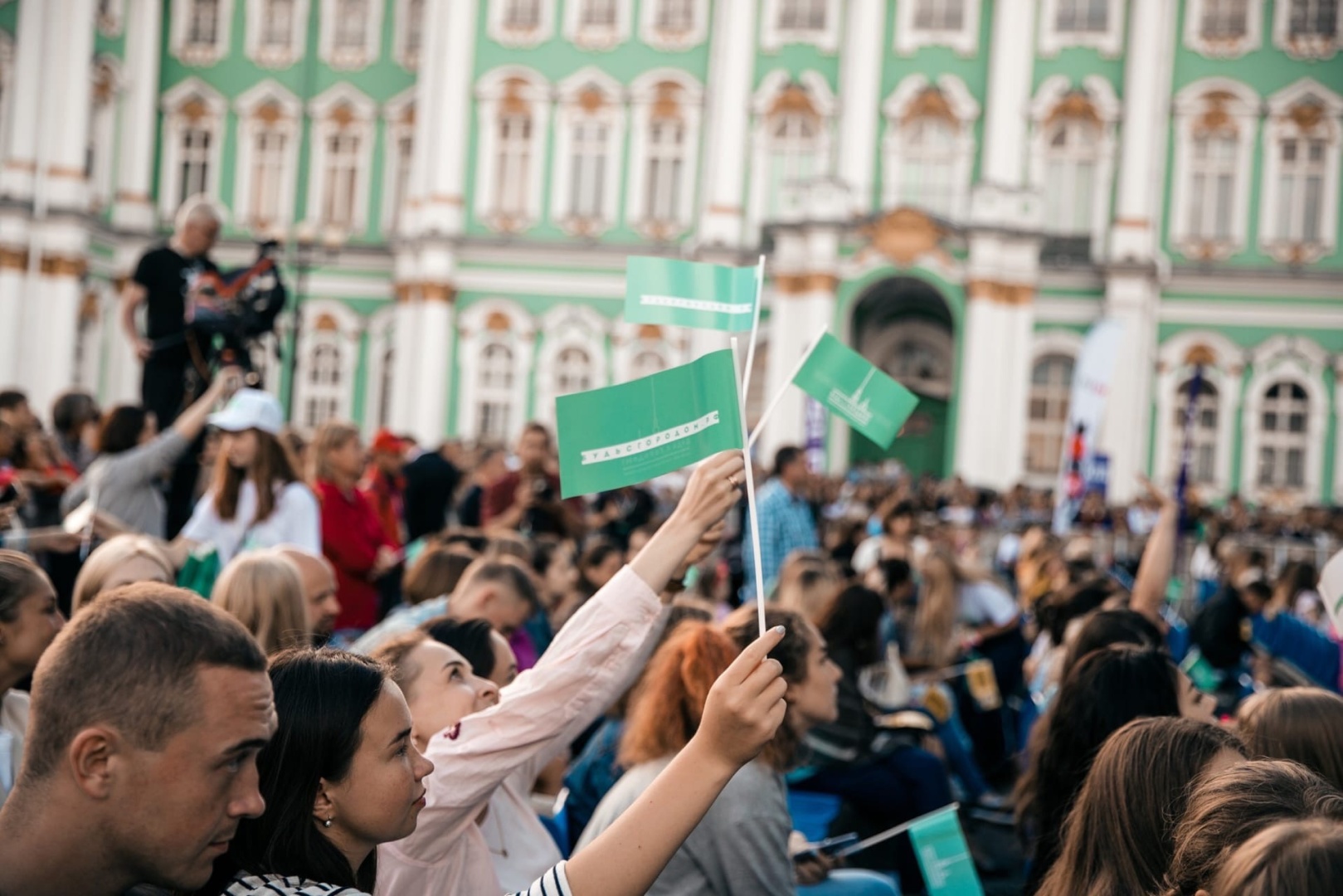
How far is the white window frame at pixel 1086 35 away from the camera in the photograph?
93.7ft

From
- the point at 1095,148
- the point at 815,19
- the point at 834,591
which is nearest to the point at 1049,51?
the point at 1095,148

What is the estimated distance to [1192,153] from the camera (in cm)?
2883

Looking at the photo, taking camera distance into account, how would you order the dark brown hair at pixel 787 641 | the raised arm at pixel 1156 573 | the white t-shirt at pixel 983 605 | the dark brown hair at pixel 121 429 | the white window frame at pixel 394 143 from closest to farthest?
the dark brown hair at pixel 787 641, the raised arm at pixel 1156 573, the dark brown hair at pixel 121 429, the white t-shirt at pixel 983 605, the white window frame at pixel 394 143

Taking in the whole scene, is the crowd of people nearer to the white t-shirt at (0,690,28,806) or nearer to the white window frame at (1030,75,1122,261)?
the white t-shirt at (0,690,28,806)

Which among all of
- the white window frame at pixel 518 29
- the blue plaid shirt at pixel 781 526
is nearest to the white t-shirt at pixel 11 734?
the blue plaid shirt at pixel 781 526

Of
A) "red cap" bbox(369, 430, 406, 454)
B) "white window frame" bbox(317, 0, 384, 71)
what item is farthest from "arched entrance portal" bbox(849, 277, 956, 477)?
"red cap" bbox(369, 430, 406, 454)

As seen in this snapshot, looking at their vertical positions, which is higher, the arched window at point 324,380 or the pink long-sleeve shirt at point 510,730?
the arched window at point 324,380

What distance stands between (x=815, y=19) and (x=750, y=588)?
21.2 m

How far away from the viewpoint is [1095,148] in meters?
28.8

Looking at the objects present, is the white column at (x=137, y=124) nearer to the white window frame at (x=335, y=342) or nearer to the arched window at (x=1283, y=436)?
the white window frame at (x=335, y=342)

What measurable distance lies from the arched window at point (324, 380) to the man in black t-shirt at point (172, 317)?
24.4 m

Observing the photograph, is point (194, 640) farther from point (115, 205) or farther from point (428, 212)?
point (115, 205)

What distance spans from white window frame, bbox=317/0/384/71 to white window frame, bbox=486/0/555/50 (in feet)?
12.1

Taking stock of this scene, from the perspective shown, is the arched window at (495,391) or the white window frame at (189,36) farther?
the white window frame at (189,36)
